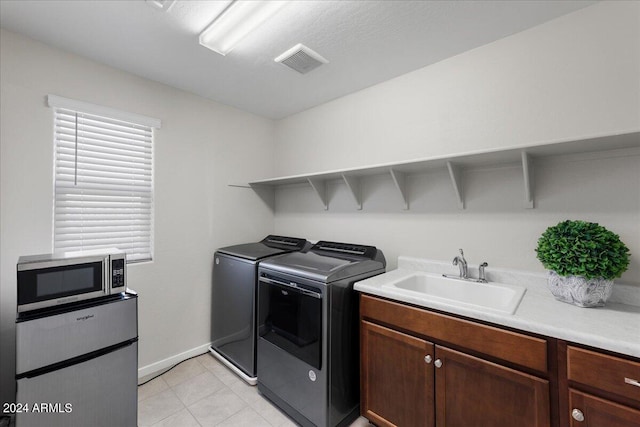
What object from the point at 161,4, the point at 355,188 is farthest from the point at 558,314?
the point at 161,4

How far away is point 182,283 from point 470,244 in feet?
8.10

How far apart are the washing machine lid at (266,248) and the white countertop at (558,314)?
99 cm

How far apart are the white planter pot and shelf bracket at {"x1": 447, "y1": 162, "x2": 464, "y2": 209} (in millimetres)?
723

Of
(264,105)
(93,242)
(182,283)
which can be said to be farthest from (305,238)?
(93,242)

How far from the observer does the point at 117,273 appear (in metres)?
1.64

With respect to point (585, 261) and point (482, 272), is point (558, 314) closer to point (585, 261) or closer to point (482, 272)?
point (585, 261)

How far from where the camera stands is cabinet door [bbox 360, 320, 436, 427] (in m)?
1.44

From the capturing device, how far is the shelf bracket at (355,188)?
2.39 metres

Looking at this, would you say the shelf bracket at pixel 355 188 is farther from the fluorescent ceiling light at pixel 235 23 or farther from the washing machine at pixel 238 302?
the fluorescent ceiling light at pixel 235 23

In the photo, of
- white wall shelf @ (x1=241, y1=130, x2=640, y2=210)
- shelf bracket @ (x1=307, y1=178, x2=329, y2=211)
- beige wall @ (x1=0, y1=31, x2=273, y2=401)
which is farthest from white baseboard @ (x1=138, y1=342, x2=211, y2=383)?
white wall shelf @ (x1=241, y1=130, x2=640, y2=210)

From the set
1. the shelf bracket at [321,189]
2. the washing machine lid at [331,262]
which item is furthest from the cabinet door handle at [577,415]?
the shelf bracket at [321,189]

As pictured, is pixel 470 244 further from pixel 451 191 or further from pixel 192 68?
pixel 192 68

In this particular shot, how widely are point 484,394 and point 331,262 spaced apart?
1135 millimetres

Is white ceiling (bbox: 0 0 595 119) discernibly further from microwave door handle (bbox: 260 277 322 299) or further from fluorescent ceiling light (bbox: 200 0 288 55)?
microwave door handle (bbox: 260 277 322 299)
